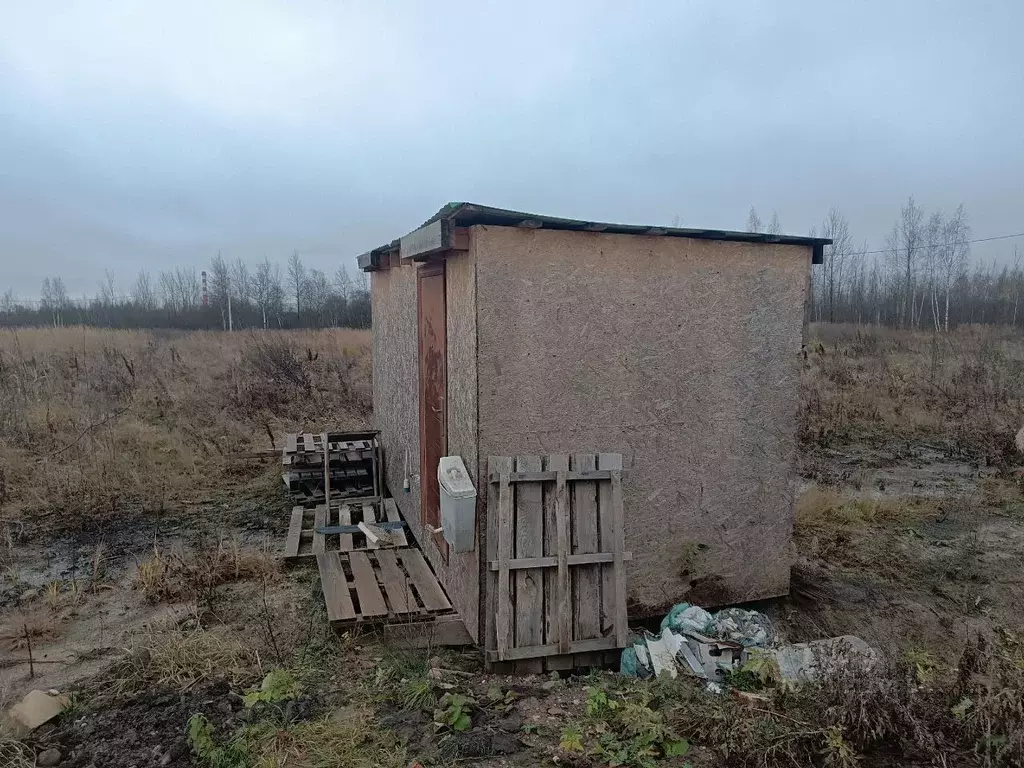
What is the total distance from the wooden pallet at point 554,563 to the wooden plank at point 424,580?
809 mm

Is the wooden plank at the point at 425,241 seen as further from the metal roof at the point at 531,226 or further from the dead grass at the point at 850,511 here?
the dead grass at the point at 850,511

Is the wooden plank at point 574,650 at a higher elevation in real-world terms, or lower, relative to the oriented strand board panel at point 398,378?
lower

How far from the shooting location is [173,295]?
4519 cm

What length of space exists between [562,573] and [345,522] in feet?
11.1

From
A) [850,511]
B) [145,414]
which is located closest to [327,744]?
[850,511]

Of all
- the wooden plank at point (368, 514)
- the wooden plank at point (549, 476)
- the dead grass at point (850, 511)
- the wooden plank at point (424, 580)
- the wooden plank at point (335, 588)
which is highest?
the wooden plank at point (549, 476)

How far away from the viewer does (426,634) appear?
14.6ft

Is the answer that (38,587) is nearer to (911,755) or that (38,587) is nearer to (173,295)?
(911,755)

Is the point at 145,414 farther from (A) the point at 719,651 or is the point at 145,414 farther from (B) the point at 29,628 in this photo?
(A) the point at 719,651

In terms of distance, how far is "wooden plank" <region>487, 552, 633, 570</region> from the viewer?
A: 13.4ft

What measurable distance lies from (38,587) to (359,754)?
416cm

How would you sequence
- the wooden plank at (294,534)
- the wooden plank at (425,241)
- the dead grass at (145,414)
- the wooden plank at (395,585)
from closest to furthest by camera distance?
the wooden plank at (425,241), the wooden plank at (395,585), the wooden plank at (294,534), the dead grass at (145,414)

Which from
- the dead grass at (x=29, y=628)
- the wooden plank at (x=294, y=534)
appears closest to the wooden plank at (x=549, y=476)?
the wooden plank at (x=294, y=534)

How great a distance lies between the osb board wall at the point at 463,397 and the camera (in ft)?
13.8
